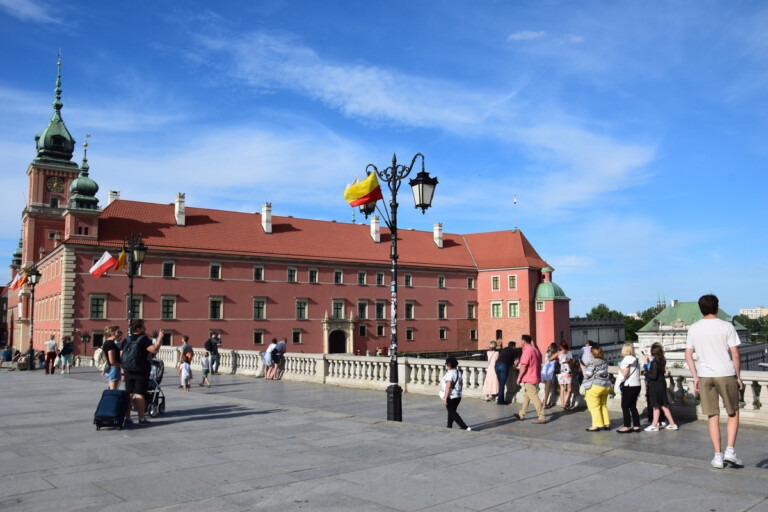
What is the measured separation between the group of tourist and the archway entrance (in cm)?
4463

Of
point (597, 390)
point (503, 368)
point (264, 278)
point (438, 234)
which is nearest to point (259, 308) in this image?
point (264, 278)

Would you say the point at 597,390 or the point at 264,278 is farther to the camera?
the point at 264,278

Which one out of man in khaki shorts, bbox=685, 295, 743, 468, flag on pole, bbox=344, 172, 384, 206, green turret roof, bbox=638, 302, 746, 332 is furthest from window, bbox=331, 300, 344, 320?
man in khaki shorts, bbox=685, 295, 743, 468

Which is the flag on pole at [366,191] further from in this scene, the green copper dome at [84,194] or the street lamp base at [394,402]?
the green copper dome at [84,194]

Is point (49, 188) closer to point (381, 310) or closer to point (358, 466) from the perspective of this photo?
point (381, 310)

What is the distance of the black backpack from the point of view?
11.0 metres

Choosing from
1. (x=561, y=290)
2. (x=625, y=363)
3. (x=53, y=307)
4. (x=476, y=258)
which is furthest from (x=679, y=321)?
(x=625, y=363)

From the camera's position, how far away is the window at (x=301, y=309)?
189 ft

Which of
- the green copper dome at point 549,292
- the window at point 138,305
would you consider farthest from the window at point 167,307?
the green copper dome at point 549,292

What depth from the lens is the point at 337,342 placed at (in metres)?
59.8

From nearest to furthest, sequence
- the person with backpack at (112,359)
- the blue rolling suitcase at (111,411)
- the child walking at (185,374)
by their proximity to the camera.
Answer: the blue rolling suitcase at (111,411) < the person with backpack at (112,359) < the child walking at (185,374)

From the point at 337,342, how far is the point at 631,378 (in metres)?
50.5

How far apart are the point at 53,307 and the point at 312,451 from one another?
48254 mm

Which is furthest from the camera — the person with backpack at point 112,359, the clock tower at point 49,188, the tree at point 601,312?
the tree at point 601,312
